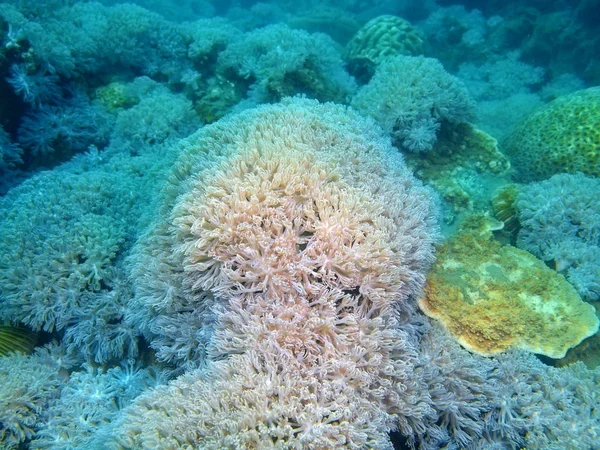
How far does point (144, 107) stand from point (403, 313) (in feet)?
18.7

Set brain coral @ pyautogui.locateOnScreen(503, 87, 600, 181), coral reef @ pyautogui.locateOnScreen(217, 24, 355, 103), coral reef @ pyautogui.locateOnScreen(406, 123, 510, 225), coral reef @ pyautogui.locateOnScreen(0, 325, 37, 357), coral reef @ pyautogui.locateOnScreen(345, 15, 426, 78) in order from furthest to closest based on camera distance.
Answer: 1. coral reef @ pyautogui.locateOnScreen(345, 15, 426, 78)
2. coral reef @ pyautogui.locateOnScreen(217, 24, 355, 103)
3. brain coral @ pyautogui.locateOnScreen(503, 87, 600, 181)
4. coral reef @ pyautogui.locateOnScreen(406, 123, 510, 225)
5. coral reef @ pyautogui.locateOnScreen(0, 325, 37, 357)

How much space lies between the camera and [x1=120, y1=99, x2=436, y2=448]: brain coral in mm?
2336

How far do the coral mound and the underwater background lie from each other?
0.06 feet

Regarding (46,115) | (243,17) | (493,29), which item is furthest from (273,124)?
(243,17)

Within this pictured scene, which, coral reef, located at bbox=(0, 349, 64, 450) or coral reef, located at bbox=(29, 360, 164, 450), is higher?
coral reef, located at bbox=(0, 349, 64, 450)

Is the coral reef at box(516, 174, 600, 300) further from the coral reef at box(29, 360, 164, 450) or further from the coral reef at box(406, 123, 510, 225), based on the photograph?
the coral reef at box(29, 360, 164, 450)

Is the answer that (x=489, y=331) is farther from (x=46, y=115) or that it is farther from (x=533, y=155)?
(x=46, y=115)

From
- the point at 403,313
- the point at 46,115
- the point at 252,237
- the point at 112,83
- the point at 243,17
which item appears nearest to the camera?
the point at 252,237

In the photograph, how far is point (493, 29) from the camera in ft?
41.6

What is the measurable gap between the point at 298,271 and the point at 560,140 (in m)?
5.09

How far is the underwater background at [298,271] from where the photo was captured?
8.38 ft

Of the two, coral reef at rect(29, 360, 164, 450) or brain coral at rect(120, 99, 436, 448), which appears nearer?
brain coral at rect(120, 99, 436, 448)

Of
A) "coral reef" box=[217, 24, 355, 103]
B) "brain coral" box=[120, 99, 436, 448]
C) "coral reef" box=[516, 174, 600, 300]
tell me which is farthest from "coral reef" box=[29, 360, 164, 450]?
"coral reef" box=[217, 24, 355, 103]

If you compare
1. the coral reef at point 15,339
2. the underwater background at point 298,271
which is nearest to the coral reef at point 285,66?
the underwater background at point 298,271
